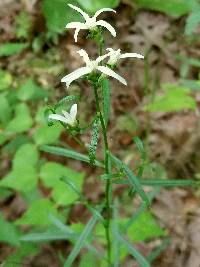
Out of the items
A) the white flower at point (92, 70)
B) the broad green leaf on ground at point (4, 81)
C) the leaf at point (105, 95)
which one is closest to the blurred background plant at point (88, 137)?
the broad green leaf on ground at point (4, 81)

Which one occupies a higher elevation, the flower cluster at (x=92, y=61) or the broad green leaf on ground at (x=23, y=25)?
the broad green leaf on ground at (x=23, y=25)

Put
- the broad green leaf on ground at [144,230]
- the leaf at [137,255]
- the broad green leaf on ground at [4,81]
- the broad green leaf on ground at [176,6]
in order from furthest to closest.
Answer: the broad green leaf on ground at [176,6] → the broad green leaf on ground at [4,81] → the broad green leaf on ground at [144,230] → the leaf at [137,255]

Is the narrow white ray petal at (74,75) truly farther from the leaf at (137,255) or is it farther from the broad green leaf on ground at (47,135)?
the broad green leaf on ground at (47,135)

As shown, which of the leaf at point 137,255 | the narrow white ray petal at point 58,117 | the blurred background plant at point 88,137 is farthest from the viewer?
the blurred background plant at point 88,137

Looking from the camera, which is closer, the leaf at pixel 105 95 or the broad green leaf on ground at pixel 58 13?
the leaf at pixel 105 95

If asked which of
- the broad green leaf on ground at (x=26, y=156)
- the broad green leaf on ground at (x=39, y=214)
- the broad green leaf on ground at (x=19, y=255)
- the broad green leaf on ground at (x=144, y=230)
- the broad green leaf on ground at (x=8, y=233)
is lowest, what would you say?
the broad green leaf on ground at (x=19, y=255)

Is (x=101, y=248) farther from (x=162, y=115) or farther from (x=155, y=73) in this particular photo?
(x=155, y=73)

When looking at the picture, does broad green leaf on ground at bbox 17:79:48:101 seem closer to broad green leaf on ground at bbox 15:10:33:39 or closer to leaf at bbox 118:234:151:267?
broad green leaf on ground at bbox 15:10:33:39

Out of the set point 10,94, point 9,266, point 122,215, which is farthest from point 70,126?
point 10,94

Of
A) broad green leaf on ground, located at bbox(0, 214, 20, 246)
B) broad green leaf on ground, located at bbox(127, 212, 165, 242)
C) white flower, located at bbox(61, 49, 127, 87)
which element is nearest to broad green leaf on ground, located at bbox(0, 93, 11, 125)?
broad green leaf on ground, located at bbox(0, 214, 20, 246)
